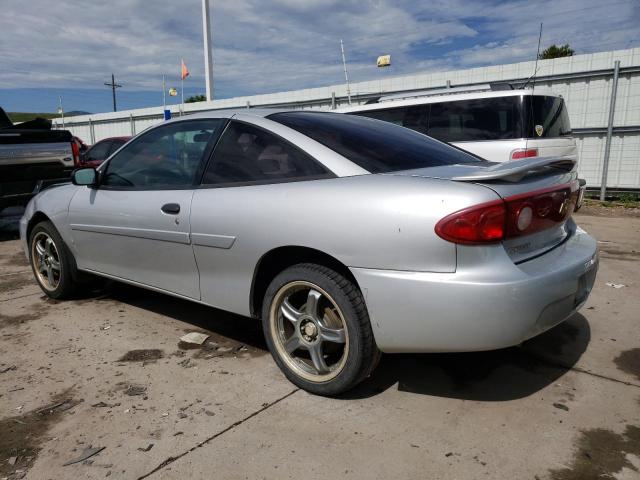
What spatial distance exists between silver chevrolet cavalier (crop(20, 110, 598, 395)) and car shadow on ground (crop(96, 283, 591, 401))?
409 millimetres

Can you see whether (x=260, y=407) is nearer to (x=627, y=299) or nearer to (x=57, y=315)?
(x=57, y=315)

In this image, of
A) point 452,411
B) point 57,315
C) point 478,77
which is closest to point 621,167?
point 478,77

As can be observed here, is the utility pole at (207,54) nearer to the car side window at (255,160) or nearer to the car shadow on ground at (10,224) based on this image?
the car shadow on ground at (10,224)

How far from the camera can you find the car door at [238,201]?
271 cm

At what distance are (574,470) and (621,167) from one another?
991 cm

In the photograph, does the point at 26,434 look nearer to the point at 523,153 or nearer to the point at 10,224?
the point at 523,153

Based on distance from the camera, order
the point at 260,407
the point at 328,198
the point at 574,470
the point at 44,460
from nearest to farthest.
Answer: the point at 574,470
the point at 44,460
the point at 328,198
the point at 260,407

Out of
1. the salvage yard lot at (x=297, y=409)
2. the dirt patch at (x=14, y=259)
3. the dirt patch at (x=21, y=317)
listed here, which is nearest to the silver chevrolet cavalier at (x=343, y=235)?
the salvage yard lot at (x=297, y=409)

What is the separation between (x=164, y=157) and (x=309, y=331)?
1657 millimetres

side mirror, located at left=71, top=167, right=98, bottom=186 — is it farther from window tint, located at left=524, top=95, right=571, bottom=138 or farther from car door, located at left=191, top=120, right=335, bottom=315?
window tint, located at left=524, top=95, right=571, bottom=138

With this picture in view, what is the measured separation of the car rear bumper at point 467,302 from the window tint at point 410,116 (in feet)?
16.8

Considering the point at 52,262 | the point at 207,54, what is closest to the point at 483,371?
the point at 52,262

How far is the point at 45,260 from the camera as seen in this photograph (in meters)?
4.48

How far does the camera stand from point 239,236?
9.21 ft
